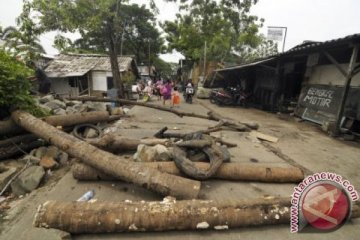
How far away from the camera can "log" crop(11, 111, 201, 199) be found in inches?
116

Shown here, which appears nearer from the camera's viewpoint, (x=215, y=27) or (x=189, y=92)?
(x=189, y=92)

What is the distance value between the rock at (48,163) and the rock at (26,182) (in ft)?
1.26

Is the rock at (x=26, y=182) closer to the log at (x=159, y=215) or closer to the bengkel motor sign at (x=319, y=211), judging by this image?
the log at (x=159, y=215)

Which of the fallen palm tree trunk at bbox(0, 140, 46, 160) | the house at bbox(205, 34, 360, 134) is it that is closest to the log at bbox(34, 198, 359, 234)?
the fallen palm tree trunk at bbox(0, 140, 46, 160)

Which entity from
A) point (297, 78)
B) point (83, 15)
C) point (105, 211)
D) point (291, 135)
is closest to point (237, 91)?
point (297, 78)

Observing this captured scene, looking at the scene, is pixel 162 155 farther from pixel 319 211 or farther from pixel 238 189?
pixel 319 211

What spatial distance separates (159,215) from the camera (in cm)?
249

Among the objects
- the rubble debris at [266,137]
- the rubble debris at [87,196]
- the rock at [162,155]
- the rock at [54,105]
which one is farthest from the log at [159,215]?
the rock at [54,105]

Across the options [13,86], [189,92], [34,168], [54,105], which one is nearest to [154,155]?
[34,168]

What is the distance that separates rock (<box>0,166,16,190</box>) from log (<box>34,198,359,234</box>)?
6.22ft

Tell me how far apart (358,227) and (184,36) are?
981 inches

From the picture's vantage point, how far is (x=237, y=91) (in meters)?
15.4

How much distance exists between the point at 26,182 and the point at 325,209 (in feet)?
13.6

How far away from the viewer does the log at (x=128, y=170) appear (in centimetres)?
295
